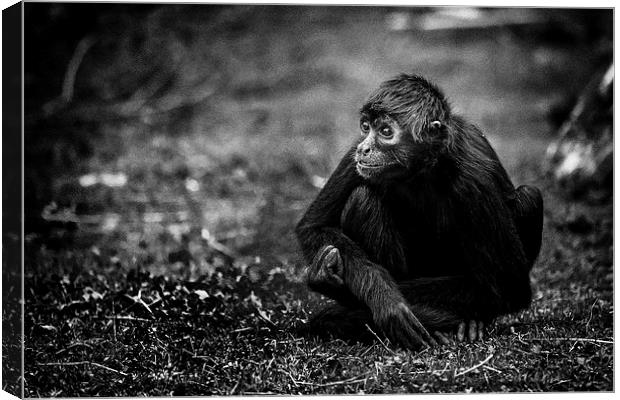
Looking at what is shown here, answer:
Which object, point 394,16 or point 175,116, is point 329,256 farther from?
point 394,16

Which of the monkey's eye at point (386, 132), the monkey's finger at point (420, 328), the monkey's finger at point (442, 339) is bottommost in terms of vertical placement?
the monkey's finger at point (442, 339)

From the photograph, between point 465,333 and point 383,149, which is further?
point 465,333

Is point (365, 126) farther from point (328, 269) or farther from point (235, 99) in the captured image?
point (235, 99)

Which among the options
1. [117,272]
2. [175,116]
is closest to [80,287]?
[117,272]

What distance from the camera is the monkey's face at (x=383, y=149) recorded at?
637 cm

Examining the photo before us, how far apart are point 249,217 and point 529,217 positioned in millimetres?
4888

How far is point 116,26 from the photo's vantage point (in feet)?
39.0

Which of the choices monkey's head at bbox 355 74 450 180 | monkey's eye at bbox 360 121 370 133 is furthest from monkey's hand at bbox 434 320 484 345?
monkey's eye at bbox 360 121 370 133

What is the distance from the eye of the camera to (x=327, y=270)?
253 inches

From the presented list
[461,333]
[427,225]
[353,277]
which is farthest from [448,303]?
[353,277]

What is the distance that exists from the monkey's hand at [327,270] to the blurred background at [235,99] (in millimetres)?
2890

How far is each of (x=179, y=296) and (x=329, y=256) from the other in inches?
73.2

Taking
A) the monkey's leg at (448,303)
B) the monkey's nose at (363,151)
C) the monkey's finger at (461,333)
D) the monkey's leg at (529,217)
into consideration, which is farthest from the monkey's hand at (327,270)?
the monkey's leg at (529,217)

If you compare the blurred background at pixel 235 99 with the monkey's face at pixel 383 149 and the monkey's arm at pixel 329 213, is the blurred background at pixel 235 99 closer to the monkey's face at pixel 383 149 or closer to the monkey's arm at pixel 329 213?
the monkey's arm at pixel 329 213
